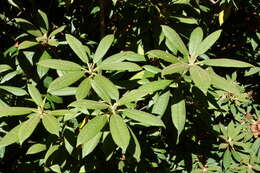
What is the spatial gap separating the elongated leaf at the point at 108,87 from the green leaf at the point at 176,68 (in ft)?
0.66

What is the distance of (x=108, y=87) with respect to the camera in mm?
1332

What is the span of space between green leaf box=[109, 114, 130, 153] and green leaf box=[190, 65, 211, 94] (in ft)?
0.92

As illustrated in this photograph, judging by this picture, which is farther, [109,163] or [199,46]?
[109,163]

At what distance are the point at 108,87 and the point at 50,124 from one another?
0.26 meters

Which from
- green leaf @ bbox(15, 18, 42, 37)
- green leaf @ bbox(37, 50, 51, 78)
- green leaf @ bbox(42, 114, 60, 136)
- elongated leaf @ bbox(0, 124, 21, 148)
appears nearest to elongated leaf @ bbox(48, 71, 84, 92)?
green leaf @ bbox(42, 114, 60, 136)

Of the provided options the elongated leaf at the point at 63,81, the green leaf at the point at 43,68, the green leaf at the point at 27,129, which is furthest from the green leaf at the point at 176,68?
the green leaf at the point at 43,68

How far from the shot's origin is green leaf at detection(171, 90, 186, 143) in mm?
1386

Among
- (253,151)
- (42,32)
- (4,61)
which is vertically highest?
(42,32)

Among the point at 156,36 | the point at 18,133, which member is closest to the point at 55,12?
the point at 156,36

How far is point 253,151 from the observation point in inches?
99.4

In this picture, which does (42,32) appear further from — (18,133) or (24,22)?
(18,133)

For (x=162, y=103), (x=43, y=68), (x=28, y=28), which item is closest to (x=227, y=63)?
(x=162, y=103)

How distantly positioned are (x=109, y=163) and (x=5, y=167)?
785 millimetres

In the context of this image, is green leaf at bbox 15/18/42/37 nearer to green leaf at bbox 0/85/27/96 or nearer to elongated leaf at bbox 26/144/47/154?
green leaf at bbox 0/85/27/96
